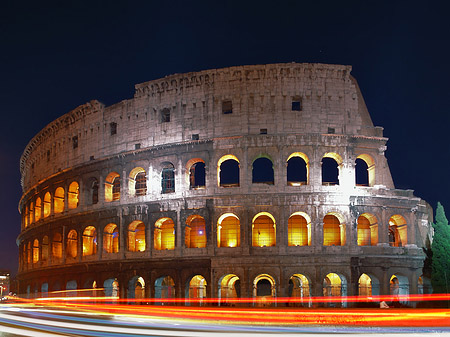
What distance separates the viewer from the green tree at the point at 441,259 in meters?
28.8

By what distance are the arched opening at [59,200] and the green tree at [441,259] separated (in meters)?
27.6

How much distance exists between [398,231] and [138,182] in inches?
691

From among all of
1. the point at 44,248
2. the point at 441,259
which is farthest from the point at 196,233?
the point at 44,248

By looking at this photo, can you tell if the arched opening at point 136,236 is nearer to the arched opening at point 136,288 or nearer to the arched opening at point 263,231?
the arched opening at point 136,288

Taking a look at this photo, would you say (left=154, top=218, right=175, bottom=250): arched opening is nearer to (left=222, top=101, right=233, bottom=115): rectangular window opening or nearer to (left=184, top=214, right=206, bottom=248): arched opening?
(left=184, top=214, right=206, bottom=248): arched opening

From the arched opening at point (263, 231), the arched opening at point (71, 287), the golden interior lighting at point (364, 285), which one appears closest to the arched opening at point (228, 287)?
the arched opening at point (263, 231)

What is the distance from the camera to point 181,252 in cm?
3212

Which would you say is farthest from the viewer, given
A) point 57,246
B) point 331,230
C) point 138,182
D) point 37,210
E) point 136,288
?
point 37,210

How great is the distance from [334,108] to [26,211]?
30719mm

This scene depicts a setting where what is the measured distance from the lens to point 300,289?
32.7 meters

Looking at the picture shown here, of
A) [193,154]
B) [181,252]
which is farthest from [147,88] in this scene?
[181,252]

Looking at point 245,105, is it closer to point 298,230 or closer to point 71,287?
point 298,230

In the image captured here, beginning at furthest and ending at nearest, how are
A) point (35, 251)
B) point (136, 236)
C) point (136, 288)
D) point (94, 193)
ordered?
point (35, 251)
point (94, 193)
point (136, 288)
point (136, 236)

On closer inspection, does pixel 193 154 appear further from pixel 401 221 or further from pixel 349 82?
pixel 401 221
